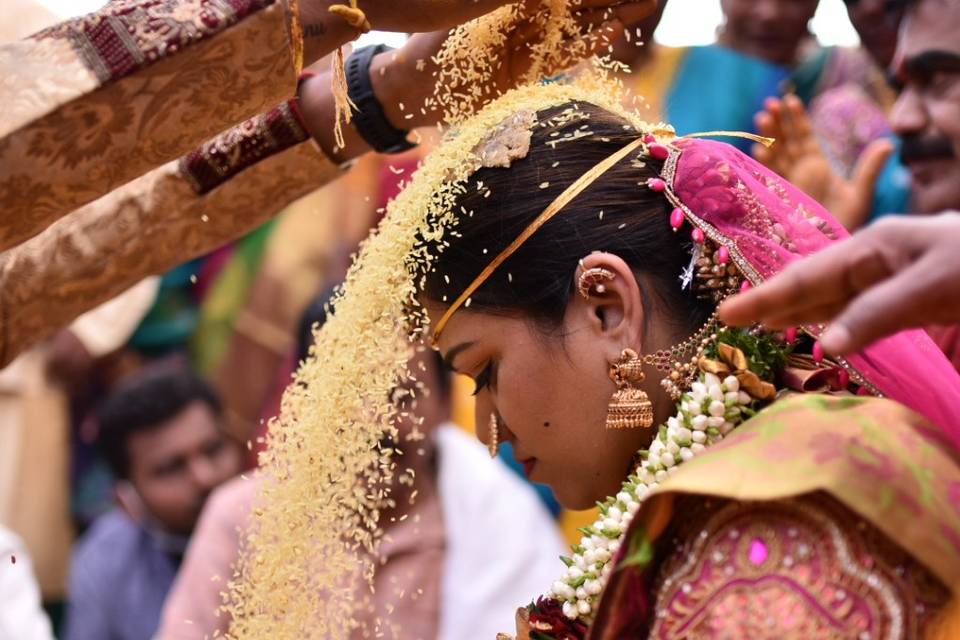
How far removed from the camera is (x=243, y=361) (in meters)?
5.52

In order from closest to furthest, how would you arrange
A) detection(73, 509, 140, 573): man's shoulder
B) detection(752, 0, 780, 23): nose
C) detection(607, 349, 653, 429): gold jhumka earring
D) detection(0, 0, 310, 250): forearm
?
detection(0, 0, 310, 250): forearm < detection(607, 349, 653, 429): gold jhumka earring < detection(752, 0, 780, 23): nose < detection(73, 509, 140, 573): man's shoulder

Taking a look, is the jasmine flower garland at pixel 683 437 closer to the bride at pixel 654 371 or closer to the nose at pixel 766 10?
the bride at pixel 654 371

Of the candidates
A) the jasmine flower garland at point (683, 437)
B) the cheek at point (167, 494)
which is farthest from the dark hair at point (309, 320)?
the jasmine flower garland at point (683, 437)

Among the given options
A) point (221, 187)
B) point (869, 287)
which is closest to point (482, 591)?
point (221, 187)

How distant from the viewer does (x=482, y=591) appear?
3.76 m

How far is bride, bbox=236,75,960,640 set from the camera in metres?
1.62

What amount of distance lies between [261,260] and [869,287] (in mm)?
4460

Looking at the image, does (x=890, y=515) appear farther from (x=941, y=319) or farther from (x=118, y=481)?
(x=118, y=481)

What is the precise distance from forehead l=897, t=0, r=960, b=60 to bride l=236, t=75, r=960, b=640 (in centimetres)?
137

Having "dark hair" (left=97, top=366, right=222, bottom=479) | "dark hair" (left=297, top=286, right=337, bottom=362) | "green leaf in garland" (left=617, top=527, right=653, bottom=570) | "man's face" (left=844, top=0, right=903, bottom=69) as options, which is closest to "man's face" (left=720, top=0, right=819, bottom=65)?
"man's face" (left=844, top=0, right=903, bottom=69)

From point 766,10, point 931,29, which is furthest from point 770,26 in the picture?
point 931,29

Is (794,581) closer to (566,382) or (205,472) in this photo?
(566,382)

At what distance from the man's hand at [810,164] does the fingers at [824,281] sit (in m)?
2.52

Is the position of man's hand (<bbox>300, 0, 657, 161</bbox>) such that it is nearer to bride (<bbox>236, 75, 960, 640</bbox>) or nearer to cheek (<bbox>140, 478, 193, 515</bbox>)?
bride (<bbox>236, 75, 960, 640</bbox>)
